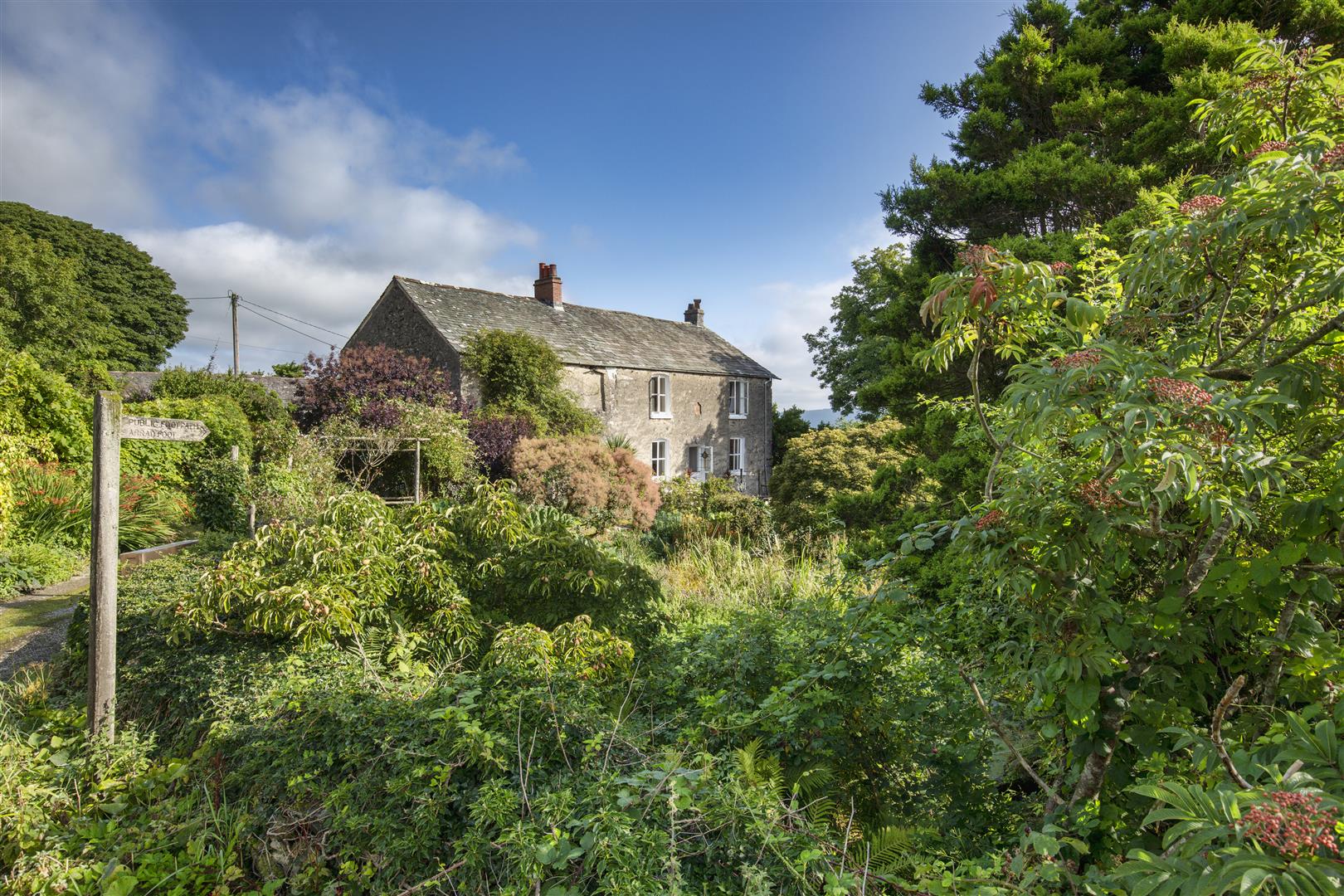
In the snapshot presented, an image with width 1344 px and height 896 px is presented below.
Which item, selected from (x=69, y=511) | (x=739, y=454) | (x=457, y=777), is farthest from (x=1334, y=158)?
(x=739, y=454)

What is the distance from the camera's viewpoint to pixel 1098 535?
2090 millimetres

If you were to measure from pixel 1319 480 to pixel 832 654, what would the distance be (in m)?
2.17

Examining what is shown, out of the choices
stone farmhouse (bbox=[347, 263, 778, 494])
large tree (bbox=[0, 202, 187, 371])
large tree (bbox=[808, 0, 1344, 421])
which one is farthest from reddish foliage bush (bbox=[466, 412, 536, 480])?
large tree (bbox=[0, 202, 187, 371])

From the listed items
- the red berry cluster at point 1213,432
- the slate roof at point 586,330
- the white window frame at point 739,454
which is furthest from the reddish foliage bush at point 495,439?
the red berry cluster at point 1213,432

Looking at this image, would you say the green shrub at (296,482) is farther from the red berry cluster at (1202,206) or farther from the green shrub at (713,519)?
the red berry cluster at (1202,206)

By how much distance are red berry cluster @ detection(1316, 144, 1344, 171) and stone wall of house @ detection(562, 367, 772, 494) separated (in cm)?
1996

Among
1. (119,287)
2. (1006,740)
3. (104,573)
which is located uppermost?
(119,287)

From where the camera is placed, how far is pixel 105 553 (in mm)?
4750

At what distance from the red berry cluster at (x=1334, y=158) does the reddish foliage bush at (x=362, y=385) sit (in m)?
17.3

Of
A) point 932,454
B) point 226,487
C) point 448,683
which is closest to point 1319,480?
point 448,683

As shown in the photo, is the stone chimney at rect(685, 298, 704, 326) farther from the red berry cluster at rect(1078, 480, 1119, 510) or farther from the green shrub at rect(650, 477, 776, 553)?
the red berry cluster at rect(1078, 480, 1119, 510)

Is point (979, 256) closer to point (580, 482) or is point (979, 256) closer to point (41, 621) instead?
point (41, 621)

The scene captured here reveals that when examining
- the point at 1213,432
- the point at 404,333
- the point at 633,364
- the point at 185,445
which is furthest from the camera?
the point at 633,364

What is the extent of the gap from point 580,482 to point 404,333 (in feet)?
30.2
